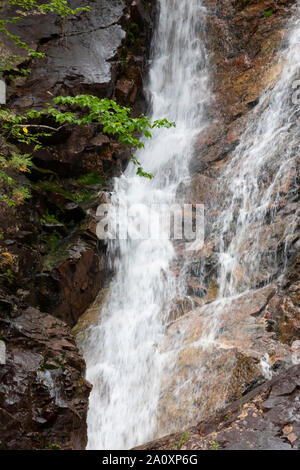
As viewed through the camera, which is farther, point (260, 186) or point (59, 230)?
point (260, 186)

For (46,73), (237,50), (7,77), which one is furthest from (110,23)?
(237,50)

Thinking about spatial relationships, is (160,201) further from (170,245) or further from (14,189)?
(14,189)

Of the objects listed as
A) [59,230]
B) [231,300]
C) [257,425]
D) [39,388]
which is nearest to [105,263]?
[59,230]

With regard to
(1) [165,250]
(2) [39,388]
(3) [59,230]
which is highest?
(3) [59,230]

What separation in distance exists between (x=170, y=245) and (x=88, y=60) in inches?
213

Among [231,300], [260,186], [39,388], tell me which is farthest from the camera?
[260,186]

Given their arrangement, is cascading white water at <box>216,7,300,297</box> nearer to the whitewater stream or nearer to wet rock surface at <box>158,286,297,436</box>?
the whitewater stream

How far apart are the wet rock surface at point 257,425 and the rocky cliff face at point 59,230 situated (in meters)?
1.48

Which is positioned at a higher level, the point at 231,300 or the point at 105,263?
the point at 105,263

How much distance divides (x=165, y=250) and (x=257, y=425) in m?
5.96

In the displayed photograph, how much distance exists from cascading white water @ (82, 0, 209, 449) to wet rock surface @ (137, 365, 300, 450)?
186 cm

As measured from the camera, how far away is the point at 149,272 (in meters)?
9.20

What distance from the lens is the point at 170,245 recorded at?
9648mm

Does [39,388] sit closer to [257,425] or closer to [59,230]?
[257,425]
